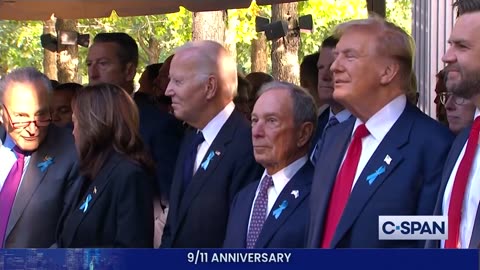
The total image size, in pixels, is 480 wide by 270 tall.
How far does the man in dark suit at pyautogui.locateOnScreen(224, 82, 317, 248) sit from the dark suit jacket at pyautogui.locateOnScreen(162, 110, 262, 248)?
237mm

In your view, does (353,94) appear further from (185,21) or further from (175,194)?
(185,21)

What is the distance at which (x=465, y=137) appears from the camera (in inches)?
162

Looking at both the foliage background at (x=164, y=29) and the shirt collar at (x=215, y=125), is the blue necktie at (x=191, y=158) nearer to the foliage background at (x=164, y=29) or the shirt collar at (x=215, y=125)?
the shirt collar at (x=215, y=125)

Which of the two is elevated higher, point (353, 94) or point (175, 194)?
point (353, 94)

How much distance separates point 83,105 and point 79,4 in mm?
3866

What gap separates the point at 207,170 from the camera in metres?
5.41

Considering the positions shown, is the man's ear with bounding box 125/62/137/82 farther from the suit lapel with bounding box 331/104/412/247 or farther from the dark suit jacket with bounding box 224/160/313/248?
the suit lapel with bounding box 331/104/412/247

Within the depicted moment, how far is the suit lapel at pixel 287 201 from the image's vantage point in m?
4.75

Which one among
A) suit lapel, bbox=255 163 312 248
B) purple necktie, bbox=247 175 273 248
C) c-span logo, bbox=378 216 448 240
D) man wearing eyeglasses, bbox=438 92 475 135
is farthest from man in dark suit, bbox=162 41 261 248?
c-span logo, bbox=378 216 448 240

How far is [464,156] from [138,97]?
11.8 feet

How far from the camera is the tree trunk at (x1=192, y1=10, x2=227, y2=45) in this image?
1753cm

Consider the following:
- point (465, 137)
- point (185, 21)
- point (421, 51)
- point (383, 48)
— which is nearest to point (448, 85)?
point (465, 137)

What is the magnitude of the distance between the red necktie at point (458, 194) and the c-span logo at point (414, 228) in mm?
609

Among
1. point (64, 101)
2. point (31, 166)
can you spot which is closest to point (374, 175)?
point (31, 166)
